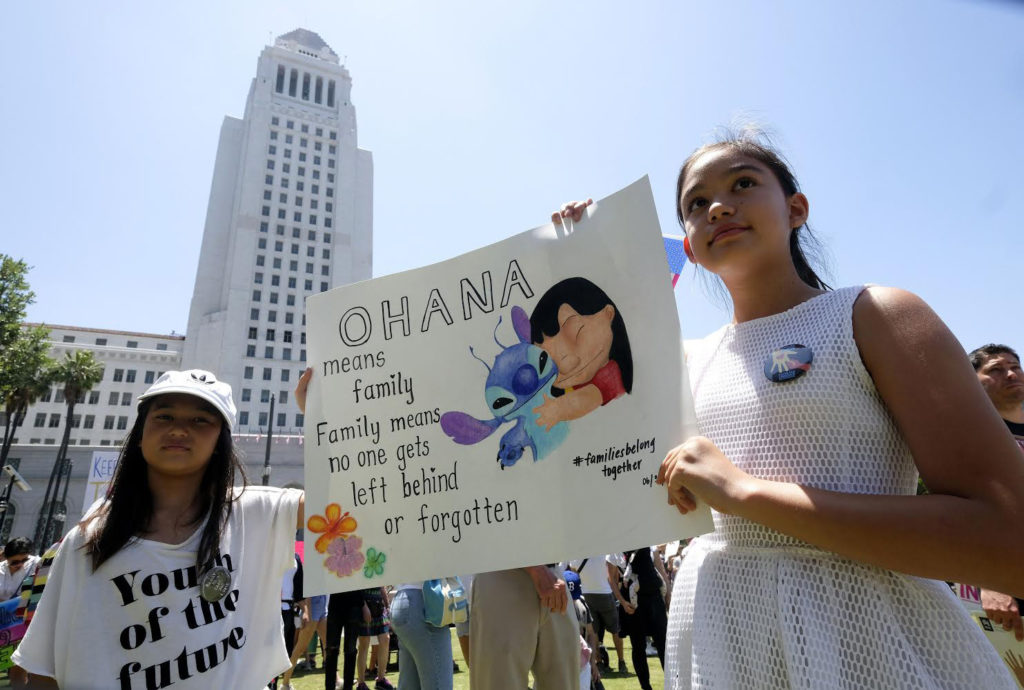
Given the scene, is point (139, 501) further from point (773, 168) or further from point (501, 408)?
point (773, 168)

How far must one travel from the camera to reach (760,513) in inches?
46.8

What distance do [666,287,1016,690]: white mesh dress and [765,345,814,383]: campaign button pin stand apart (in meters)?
0.02

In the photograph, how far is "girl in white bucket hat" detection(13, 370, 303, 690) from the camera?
74.5 inches

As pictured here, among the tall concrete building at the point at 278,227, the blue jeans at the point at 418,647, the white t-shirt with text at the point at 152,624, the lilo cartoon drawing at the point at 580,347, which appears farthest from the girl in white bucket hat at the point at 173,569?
the tall concrete building at the point at 278,227

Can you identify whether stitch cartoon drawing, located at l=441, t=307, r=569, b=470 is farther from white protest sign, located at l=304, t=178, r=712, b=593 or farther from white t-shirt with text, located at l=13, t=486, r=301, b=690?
white t-shirt with text, located at l=13, t=486, r=301, b=690

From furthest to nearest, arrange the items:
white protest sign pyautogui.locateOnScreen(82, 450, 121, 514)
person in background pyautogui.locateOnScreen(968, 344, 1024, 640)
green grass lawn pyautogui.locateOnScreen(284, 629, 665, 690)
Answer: white protest sign pyautogui.locateOnScreen(82, 450, 121, 514) → green grass lawn pyautogui.locateOnScreen(284, 629, 665, 690) → person in background pyautogui.locateOnScreen(968, 344, 1024, 640)

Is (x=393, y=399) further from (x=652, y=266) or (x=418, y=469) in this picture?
(x=652, y=266)

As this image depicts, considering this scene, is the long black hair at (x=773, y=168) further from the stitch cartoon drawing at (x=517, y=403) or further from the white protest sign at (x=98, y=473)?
the white protest sign at (x=98, y=473)

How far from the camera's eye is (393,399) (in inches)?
86.4

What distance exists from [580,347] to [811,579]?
91cm

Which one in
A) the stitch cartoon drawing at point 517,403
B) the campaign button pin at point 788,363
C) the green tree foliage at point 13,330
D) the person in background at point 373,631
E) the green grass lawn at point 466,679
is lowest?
the green grass lawn at point 466,679

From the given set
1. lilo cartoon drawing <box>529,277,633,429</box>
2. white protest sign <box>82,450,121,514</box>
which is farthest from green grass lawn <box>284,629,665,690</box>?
white protest sign <box>82,450,121,514</box>

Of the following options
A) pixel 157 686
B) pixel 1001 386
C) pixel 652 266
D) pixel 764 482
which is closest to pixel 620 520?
pixel 764 482

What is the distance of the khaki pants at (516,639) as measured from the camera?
10.3 ft
